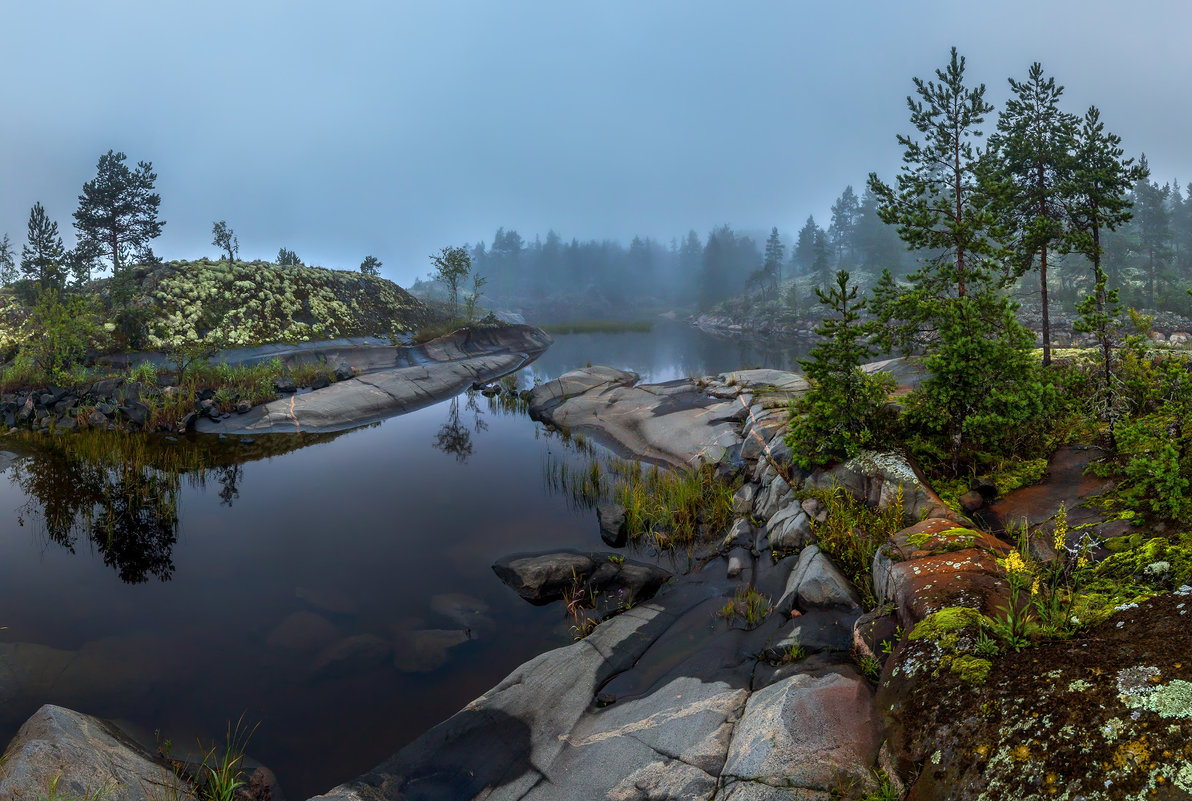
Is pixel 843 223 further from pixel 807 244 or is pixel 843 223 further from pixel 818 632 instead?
pixel 818 632

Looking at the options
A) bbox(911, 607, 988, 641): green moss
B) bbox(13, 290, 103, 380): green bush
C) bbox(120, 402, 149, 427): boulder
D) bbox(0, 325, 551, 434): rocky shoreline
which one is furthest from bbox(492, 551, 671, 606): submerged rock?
bbox(13, 290, 103, 380): green bush

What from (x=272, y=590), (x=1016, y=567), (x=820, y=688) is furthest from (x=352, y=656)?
(x=1016, y=567)

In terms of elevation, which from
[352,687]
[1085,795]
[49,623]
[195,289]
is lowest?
[352,687]

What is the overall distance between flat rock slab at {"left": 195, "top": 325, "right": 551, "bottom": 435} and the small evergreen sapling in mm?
20422

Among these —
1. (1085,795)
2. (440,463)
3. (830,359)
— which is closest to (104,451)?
(440,463)

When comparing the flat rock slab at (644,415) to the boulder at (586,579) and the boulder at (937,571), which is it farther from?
the boulder at (937,571)

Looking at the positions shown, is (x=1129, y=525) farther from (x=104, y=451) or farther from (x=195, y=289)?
(x=195, y=289)

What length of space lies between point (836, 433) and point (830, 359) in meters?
1.53

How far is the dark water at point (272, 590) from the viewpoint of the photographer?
765cm

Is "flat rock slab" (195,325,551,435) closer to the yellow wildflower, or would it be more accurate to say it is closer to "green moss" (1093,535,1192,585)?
the yellow wildflower

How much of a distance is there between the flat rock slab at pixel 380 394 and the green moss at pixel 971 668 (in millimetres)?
23928

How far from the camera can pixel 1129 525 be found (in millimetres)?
6695

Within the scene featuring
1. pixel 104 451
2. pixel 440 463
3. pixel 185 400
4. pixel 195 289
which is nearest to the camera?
pixel 104 451

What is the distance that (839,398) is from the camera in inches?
421
